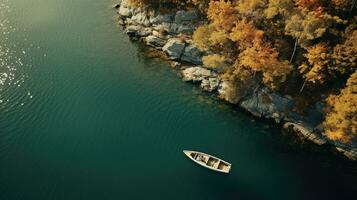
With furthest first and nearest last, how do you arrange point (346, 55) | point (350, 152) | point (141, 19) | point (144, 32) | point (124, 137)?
point (141, 19), point (144, 32), point (350, 152), point (124, 137), point (346, 55)

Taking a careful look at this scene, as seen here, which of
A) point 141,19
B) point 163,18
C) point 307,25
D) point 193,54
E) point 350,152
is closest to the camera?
point 307,25

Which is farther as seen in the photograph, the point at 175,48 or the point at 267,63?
the point at 175,48

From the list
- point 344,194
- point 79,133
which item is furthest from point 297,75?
point 79,133

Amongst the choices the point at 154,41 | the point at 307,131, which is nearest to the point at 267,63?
the point at 307,131

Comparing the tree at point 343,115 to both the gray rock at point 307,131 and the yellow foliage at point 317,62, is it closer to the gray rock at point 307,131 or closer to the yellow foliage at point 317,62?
the gray rock at point 307,131

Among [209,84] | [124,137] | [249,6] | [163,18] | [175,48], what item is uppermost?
[249,6]

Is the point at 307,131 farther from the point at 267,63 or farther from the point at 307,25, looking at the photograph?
the point at 307,25

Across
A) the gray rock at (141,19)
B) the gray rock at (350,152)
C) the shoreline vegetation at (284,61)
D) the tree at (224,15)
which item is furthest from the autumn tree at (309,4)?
the gray rock at (141,19)

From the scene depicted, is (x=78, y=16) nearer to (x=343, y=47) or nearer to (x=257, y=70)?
(x=257, y=70)
